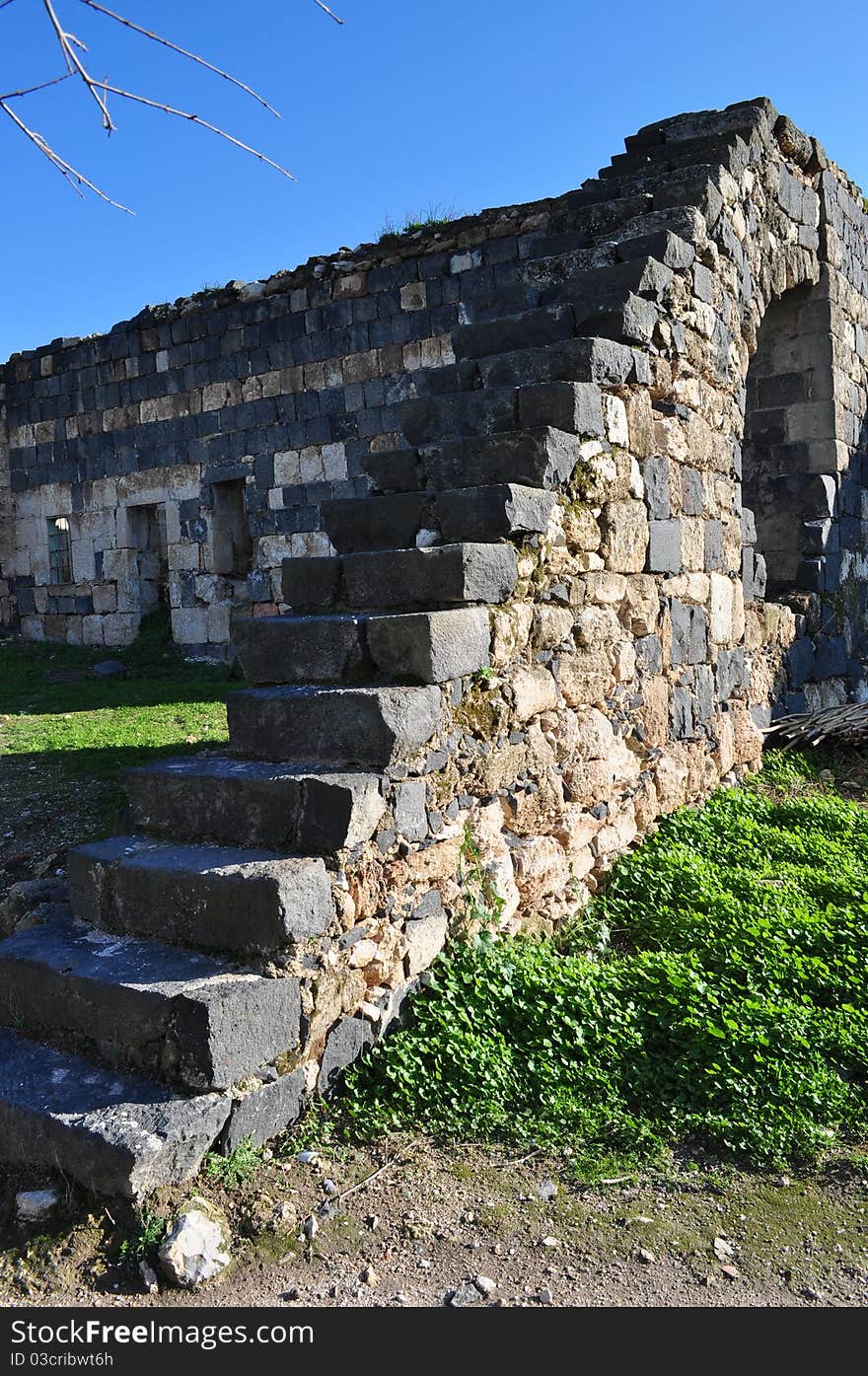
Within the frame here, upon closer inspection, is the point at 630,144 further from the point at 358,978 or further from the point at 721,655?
the point at 358,978

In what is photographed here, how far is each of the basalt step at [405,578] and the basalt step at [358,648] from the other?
0.09 m

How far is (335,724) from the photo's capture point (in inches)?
144

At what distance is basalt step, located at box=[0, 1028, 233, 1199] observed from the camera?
2.72 meters

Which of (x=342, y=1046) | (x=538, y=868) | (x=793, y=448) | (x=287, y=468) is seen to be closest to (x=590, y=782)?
(x=538, y=868)

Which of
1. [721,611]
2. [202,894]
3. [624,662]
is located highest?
[721,611]

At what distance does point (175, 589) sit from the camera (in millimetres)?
12523

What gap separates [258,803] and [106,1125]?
109cm

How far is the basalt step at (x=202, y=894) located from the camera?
316cm

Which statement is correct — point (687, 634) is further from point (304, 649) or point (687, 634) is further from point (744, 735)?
point (304, 649)

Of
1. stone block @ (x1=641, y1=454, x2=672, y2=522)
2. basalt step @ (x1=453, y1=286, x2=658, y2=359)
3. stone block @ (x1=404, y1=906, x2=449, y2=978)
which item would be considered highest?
basalt step @ (x1=453, y1=286, x2=658, y2=359)

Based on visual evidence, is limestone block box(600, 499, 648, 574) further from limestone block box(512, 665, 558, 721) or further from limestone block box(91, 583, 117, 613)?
limestone block box(91, 583, 117, 613)

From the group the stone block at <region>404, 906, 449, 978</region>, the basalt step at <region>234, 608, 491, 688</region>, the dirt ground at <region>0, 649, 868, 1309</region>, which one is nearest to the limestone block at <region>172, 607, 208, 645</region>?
the basalt step at <region>234, 608, 491, 688</region>

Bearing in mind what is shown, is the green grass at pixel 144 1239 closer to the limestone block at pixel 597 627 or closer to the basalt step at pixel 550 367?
the limestone block at pixel 597 627

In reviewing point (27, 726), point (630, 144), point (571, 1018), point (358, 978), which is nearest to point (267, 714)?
point (358, 978)
